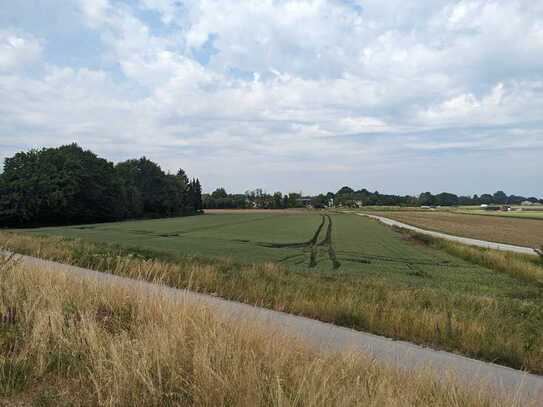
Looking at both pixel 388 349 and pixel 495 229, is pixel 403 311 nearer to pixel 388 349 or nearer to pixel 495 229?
pixel 388 349

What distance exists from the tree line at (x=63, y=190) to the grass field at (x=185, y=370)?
3237 inches

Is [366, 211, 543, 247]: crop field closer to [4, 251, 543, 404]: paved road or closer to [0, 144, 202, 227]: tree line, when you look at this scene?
[4, 251, 543, 404]: paved road

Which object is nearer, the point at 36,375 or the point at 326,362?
the point at 36,375

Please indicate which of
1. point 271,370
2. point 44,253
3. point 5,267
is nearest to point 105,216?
point 44,253

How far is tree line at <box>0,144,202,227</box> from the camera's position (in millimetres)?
76625

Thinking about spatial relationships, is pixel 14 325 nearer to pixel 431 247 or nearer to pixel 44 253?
pixel 44 253

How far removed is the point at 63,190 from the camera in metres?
80.1

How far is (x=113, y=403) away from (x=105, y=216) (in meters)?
96.5

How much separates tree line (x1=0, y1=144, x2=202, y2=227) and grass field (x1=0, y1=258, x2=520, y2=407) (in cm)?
8223

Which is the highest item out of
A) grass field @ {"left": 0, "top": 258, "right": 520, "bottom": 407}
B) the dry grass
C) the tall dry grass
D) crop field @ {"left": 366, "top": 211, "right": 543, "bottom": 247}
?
grass field @ {"left": 0, "top": 258, "right": 520, "bottom": 407}

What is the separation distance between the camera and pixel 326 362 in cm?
445

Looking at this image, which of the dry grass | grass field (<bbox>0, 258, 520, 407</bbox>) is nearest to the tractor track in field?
the dry grass

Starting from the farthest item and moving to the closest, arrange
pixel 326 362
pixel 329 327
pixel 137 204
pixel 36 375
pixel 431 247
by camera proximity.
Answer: pixel 137 204 < pixel 431 247 < pixel 329 327 < pixel 326 362 < pixel 36 375

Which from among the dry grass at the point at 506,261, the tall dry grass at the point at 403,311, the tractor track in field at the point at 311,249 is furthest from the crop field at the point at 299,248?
the tall dry grass at the point at 403,311
